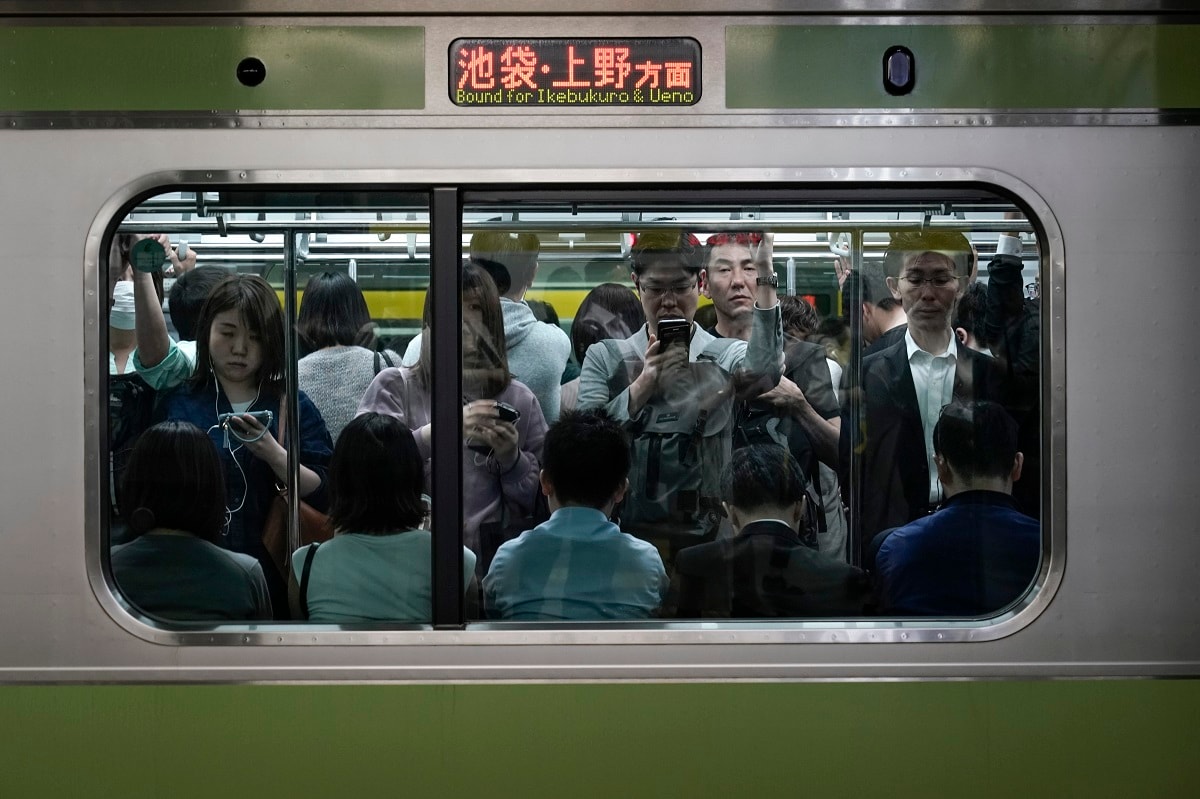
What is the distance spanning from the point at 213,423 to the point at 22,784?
1.00 meters

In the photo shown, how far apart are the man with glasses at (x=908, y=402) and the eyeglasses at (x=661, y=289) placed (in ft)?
1.67

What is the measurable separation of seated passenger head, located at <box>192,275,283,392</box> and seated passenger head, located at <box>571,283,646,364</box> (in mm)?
799

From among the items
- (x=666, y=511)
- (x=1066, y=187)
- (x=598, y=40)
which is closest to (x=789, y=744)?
(x=666, y=511)

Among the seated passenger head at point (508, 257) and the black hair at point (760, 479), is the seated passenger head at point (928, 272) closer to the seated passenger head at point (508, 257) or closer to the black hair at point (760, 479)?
the black hair at point (760, 479)

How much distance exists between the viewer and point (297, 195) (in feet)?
9.31

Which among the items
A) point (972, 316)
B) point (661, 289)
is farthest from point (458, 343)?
point (972, 316)

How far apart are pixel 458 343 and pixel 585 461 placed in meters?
0.45

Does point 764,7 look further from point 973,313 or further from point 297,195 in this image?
point 297,195

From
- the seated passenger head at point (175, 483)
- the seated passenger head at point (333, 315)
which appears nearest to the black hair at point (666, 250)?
the seated passenger head at point (333, 315)

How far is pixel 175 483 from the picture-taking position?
2.88 m

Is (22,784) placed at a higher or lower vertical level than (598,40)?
lower

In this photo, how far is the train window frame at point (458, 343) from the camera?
2.77 m

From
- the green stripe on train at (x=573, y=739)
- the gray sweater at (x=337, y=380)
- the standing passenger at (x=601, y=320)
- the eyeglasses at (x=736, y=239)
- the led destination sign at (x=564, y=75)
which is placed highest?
the led destination sign at (x=564, y=75)

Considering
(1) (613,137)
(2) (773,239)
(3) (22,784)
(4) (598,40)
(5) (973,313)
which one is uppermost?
(4) (598,40)
